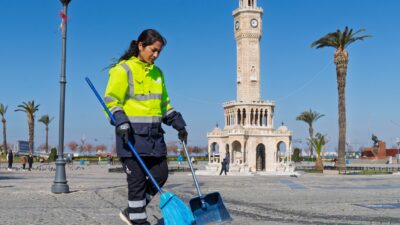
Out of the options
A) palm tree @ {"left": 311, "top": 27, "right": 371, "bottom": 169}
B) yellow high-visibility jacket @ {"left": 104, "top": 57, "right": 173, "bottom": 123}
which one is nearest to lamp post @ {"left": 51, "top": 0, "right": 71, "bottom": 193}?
yellow high-visibility jacket @ {"left": 104, "top": 57, "right": 173, "bottom": 123}

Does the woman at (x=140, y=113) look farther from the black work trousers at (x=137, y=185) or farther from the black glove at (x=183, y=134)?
the black glove at (x=183, y=134)

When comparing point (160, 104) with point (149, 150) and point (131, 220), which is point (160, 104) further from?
point (131, 220)

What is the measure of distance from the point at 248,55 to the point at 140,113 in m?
41.5

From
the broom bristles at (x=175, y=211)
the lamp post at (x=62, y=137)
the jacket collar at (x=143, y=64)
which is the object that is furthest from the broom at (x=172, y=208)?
the lamp post at (x=62, y=137)

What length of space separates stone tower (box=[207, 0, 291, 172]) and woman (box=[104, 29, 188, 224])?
38209 mm

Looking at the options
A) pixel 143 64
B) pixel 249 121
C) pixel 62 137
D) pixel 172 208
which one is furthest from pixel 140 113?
pixel 249 121

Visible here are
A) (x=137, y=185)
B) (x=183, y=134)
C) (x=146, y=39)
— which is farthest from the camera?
(x=183, y=134)

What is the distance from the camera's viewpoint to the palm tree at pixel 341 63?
1574 inches

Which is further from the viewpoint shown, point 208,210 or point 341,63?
point 341,63

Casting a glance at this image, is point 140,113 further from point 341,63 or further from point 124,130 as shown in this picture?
point 341,63

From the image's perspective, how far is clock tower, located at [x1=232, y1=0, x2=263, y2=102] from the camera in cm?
4641

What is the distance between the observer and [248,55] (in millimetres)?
46438

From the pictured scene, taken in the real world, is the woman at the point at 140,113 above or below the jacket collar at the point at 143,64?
below

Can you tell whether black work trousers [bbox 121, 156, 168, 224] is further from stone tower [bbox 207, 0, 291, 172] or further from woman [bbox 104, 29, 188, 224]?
stone tower [bbox 207, 0, 291, 172]
